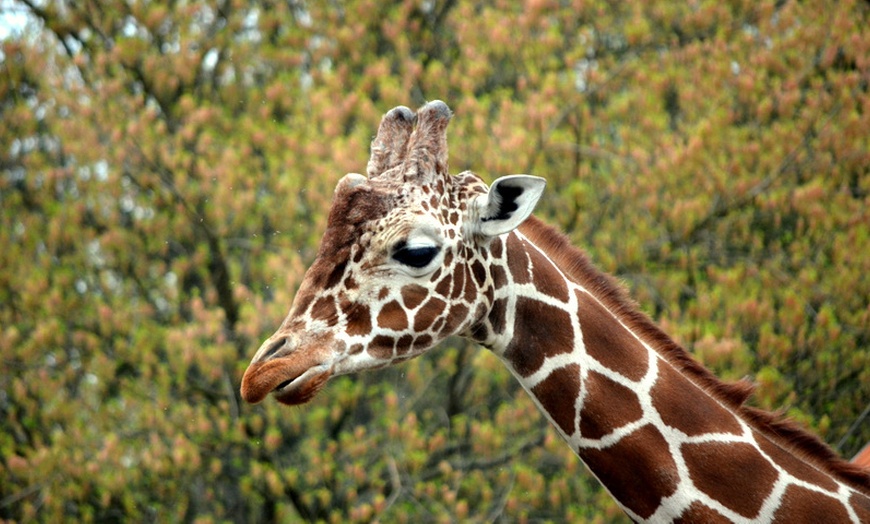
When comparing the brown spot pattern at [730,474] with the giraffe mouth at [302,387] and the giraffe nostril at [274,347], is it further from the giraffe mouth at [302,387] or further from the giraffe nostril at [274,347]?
the giraffe nostril at [274,347]

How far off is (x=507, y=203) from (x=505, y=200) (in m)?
0.02

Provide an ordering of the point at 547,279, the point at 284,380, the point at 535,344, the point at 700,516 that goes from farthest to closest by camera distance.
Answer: the point at 547,279, the point at 535,344, the point at 700,516, the point at 284,380

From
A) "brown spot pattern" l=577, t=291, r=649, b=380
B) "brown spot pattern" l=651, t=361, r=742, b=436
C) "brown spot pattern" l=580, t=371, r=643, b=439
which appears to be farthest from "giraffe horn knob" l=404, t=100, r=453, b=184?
"brown spot pattern" l=651, t=361, r=742, b=436

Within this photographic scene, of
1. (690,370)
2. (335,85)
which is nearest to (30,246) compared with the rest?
(335,85)

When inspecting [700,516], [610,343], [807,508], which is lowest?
[807,508]

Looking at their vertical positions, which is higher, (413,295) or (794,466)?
(413,295)

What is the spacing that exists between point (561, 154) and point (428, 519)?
4028mm

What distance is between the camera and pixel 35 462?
10047 mm

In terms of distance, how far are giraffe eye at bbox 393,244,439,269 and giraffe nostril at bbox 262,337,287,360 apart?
584mm

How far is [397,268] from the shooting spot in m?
4.23

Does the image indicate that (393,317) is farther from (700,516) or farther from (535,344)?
(700,516)

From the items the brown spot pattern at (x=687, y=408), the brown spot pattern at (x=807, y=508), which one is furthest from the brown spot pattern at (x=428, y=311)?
the brown spot pattern at (x=807, y=508)

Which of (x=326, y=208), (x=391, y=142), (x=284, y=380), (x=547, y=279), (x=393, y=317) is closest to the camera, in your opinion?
(x=284, y=380)

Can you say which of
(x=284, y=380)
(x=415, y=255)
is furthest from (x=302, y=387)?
(x=415, y=255)
